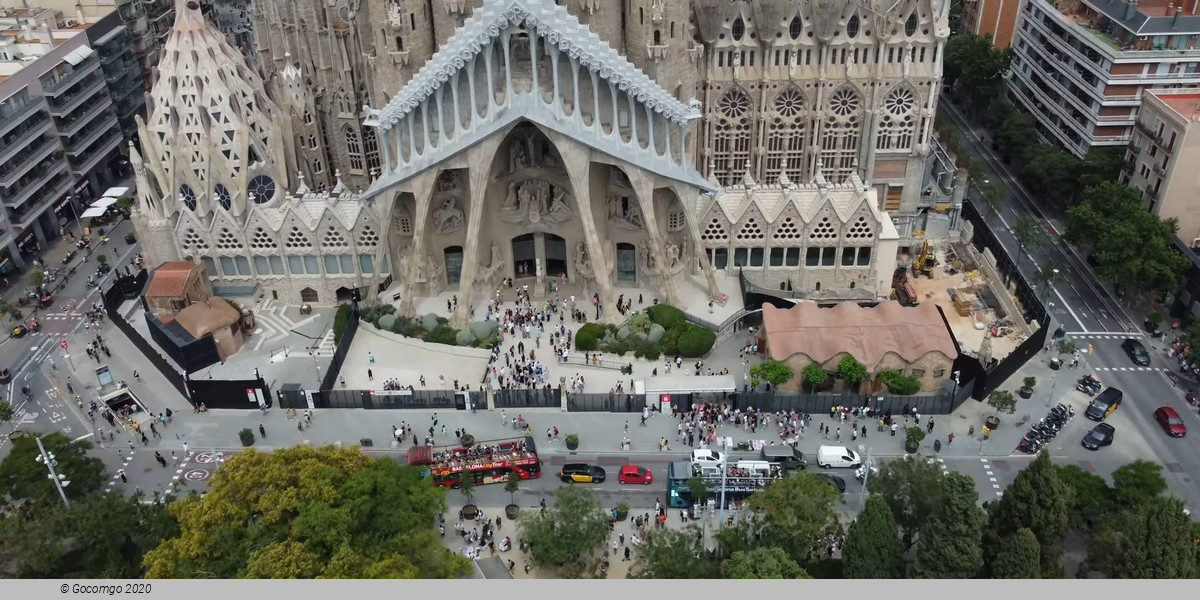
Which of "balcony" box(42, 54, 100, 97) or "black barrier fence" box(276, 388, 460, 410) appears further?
"balcony" box(42, 54, 100, 97)

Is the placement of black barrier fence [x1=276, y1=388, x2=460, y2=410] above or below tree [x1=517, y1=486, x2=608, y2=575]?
below

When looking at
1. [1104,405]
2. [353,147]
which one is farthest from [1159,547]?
[353,147]

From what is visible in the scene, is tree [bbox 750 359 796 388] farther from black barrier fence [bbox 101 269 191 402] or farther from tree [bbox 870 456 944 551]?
black barrier fence [bbox 101 269 191 402]

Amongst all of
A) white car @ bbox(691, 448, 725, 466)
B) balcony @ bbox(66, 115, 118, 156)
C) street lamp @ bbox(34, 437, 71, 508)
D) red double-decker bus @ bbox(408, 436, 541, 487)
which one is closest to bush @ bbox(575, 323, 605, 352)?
red double-decker bus @ bbox(408, 436, 541, 487)

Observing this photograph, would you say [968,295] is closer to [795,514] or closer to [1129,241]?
[1129,241]

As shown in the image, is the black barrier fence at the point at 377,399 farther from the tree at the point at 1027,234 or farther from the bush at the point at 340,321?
the tree at the point at 1027,234

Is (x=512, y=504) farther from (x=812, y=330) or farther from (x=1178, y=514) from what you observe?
(x=1178, y=514)
